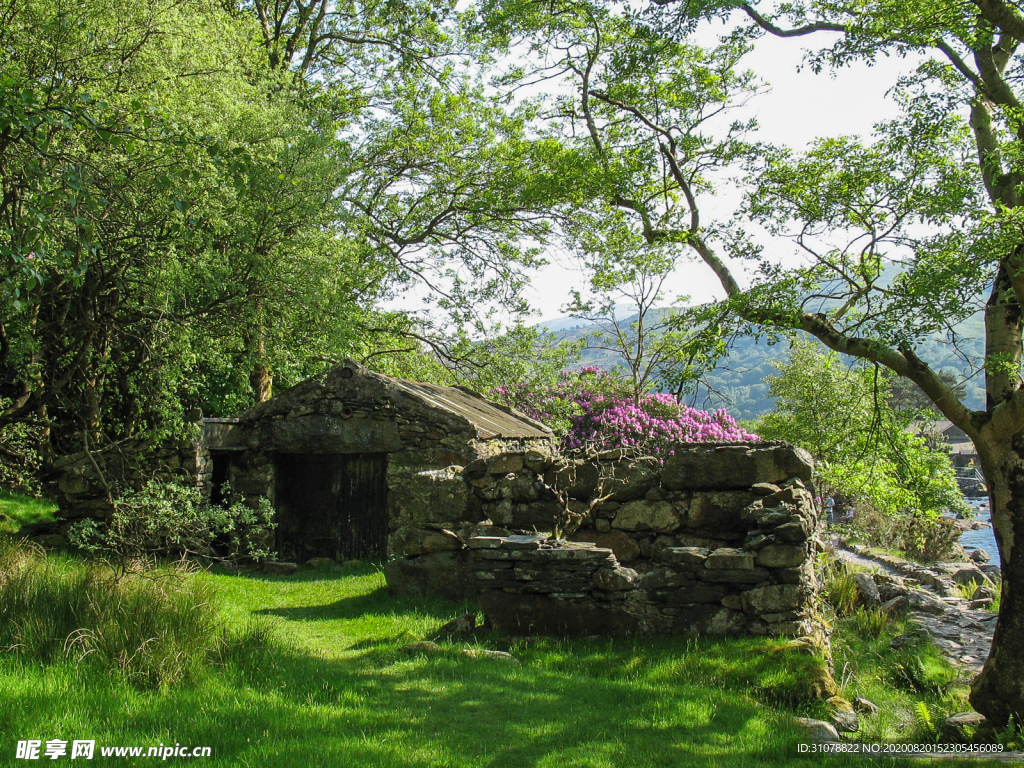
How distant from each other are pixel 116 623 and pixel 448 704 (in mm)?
2761

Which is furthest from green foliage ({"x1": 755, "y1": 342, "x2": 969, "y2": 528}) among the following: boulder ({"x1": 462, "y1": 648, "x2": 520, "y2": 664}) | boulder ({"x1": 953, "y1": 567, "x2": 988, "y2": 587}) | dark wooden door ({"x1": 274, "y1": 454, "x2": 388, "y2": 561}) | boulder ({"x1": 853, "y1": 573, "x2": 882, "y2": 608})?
dark wooden door ({"x1": 274, "y1": 454, "x2": 388, "y2": 561})

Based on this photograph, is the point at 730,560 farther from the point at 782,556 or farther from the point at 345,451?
the point at 345,451

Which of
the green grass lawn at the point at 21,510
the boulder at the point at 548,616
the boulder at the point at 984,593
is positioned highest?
the green grass lawn at the point at 21,510

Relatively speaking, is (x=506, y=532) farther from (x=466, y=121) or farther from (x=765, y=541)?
(x=466, y=121)

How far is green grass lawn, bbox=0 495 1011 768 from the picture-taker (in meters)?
4.90

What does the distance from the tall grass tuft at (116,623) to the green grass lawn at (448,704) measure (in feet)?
0.52

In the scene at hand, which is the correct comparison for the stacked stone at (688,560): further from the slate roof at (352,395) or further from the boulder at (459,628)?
the slate roof at (352,395)

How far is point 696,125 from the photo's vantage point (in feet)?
38.7

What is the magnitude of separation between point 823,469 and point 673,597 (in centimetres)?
998

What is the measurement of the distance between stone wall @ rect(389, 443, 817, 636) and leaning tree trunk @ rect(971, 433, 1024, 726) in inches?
81.1

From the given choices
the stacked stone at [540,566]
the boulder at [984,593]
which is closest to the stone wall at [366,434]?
the stacked stone at [540,566]

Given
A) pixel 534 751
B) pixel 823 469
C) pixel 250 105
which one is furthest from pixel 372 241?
pixel 534 751

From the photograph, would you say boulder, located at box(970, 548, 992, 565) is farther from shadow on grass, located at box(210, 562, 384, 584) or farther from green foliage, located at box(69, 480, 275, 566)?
green foliage, located at box(69, 480, 275, 566)

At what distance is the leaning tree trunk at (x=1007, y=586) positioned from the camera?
8570 mm
